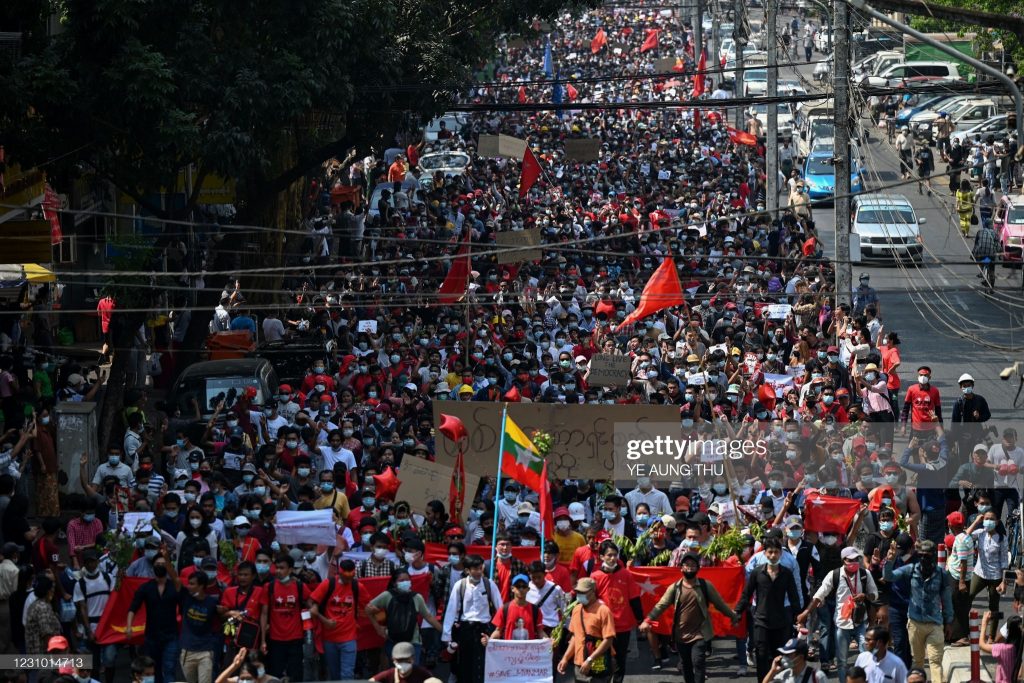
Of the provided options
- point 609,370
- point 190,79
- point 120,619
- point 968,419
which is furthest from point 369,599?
point 190,79

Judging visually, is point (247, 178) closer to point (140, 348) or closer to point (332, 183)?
point (140, 348)

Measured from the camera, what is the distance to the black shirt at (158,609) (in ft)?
49.8

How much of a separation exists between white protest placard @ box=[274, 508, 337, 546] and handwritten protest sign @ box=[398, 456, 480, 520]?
A: 112 cm

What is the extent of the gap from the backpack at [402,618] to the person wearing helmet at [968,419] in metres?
7.44

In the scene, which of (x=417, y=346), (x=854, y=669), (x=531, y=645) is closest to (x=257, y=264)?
(x=417, y=346)

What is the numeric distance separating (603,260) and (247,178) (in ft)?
24.4

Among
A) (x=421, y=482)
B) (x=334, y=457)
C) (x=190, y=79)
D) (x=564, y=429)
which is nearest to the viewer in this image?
(x=421, y=482)

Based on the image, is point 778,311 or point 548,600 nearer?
point 548,600

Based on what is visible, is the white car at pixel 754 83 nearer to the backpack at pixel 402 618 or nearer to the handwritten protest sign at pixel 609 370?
the handwritten protest sign at pixel 609 370

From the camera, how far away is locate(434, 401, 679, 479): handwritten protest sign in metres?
18.8

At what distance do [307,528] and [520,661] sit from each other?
246 cm

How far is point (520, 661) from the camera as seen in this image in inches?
577

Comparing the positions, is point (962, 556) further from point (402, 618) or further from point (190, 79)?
point (190, 79)

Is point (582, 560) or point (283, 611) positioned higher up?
point (582, 560)
